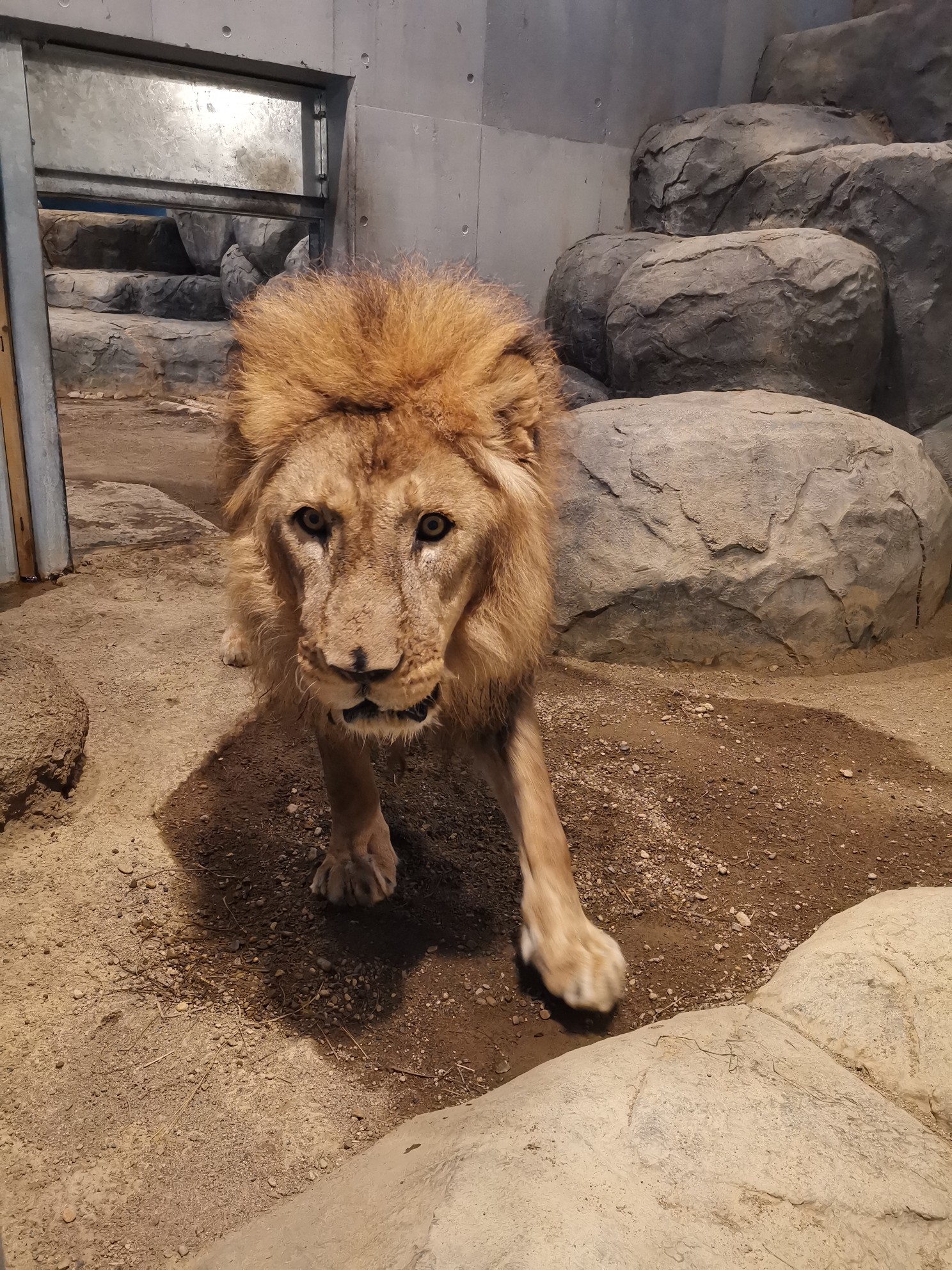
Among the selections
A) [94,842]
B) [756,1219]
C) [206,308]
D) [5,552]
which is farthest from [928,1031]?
[206,308]

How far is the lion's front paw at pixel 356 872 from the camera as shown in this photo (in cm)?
239

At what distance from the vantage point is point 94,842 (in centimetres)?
261

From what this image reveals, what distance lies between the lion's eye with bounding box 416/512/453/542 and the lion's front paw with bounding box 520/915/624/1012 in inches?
35.4

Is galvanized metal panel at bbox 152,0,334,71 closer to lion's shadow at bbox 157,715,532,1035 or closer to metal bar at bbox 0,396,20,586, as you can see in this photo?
metal bar at bbox 0,396,20,586

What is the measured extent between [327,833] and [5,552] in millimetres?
2702

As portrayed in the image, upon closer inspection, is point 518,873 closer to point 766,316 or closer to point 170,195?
point 170,195

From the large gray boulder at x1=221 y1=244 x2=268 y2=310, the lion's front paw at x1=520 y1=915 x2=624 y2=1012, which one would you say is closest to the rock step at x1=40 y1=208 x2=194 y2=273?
the large gray boulder at x1=221 y1=244 x2=268 y2=310

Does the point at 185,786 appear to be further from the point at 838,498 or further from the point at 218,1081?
the point at 838,498

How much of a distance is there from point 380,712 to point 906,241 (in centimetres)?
539

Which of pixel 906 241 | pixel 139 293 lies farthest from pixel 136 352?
pixel 906 241

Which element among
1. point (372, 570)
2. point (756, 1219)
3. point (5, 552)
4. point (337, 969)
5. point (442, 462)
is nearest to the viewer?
point (756, 1219)

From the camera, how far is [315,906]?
2.39 m

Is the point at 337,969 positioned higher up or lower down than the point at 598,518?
lower down

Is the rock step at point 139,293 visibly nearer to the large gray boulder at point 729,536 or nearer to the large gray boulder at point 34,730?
the large gray boulder at point 729,536
